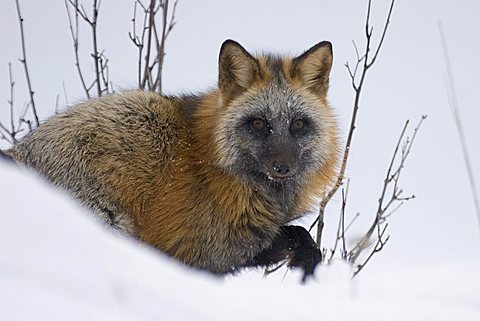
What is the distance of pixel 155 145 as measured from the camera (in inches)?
238

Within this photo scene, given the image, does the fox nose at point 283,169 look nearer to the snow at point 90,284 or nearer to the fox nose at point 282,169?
the fox nose at point 282,169

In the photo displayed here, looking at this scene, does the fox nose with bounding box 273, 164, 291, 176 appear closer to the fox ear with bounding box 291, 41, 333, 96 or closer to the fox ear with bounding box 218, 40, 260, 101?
the fox ear with bounding box 218, 40, 260, 101

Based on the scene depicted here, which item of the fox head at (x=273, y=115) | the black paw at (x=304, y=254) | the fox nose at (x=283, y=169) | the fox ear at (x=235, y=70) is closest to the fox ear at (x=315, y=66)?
the fox head at (x=273, y=115)

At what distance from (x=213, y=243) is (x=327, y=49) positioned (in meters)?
2.18

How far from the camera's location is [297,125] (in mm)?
6184

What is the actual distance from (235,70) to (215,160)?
35.8 inches

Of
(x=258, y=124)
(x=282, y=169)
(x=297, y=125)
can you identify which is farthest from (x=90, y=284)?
(x=297, y=125)

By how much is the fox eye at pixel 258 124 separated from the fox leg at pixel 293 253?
3.28 ft

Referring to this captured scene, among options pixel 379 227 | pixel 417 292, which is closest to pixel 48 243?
pixel 417 292

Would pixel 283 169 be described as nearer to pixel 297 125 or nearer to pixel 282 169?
pixel 282 169

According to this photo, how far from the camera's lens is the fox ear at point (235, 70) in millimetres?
6242

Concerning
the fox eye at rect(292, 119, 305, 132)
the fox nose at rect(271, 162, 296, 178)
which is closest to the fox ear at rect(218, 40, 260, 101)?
the fox eye at rect(292, 119, 305, 132)

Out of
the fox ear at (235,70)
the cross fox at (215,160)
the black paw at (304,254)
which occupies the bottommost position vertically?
the black paw at (304,254)

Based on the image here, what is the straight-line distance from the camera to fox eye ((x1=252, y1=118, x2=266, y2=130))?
612 centimetres
